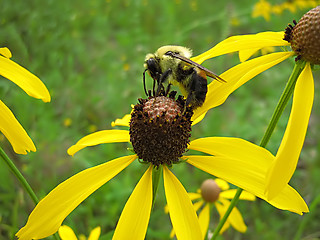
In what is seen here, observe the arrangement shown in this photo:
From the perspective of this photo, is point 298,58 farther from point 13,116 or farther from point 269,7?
point 269,7

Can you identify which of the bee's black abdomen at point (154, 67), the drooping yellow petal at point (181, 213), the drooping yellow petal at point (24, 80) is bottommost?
the drooping yellow petal at point (181, 213)

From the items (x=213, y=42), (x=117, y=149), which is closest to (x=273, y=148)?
(x=117, y=149)

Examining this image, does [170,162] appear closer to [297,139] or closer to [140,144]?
[140,144]

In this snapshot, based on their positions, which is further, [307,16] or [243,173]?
[307,16]

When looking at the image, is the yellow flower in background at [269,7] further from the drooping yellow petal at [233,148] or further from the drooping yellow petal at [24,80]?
the drooping yellow petal at [24,80]

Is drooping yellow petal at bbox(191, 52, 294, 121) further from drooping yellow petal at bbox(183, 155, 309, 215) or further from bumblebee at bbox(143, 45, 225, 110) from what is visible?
drooping yellow petal at bbox(183, 155, 309, 215)

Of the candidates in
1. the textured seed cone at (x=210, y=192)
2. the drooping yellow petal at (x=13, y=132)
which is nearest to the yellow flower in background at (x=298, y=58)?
the drooping yellow petal at (x=13, y=132)

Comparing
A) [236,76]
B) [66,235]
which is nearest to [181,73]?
[236,76]
